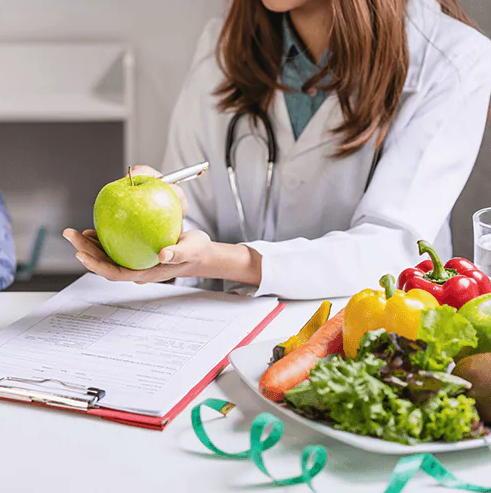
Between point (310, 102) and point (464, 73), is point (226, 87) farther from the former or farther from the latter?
point (464, 73)

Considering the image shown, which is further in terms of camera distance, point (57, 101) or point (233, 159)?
point (57, 101)

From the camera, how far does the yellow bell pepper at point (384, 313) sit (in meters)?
0.68

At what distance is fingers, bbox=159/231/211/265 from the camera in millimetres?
903

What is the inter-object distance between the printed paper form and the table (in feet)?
0.14

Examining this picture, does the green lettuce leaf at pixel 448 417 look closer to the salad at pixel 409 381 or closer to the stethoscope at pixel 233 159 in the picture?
the salad at pixel 409 381

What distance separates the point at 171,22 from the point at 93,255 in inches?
70.2

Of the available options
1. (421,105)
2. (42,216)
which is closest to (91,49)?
(42,216)

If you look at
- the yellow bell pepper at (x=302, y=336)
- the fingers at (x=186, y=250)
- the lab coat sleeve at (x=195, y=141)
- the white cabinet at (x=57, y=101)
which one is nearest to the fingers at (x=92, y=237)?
the fingers at (x=186, y=250)

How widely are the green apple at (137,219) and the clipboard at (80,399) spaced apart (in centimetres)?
21

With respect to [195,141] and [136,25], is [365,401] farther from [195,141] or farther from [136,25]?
[136,25]

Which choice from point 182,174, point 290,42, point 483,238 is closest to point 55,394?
point 182,174

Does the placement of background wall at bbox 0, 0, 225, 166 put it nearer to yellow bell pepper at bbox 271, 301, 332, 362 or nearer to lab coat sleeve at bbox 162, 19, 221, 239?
lab coat sleeve at bbox 162, 19, 221, 239

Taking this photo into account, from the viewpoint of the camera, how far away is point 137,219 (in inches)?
34.6

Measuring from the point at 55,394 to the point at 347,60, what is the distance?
2.69 ft
